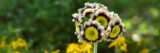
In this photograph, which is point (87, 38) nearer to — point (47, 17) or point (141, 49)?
point (141, 49)

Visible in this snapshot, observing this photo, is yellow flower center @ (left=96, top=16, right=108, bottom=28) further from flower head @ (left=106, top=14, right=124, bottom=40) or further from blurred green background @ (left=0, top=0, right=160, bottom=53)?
Result: blurred green background @ (left=0, top=0, right=160, bottom=53)

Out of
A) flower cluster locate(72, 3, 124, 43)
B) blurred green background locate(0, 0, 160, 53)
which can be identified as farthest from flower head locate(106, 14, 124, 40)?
blurred green background locate(0, 0, 160, 53)

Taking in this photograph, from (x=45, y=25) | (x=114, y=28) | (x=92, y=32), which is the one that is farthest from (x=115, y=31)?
(x=45, y=25)

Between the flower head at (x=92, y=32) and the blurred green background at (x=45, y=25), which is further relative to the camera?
the blurred green background at (x=45, y=25)

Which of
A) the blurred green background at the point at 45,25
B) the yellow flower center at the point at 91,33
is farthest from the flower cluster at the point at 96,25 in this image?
the blurred green background at the point at 45,25

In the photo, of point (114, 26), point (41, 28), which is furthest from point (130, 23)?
point (114, 26)

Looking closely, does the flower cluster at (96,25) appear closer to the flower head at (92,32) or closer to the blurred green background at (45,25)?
the flower head at (92,32)

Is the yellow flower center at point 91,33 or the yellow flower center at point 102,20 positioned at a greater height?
the yellow flower center at point 102,20

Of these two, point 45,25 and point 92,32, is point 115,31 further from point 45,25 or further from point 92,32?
point 45,25
